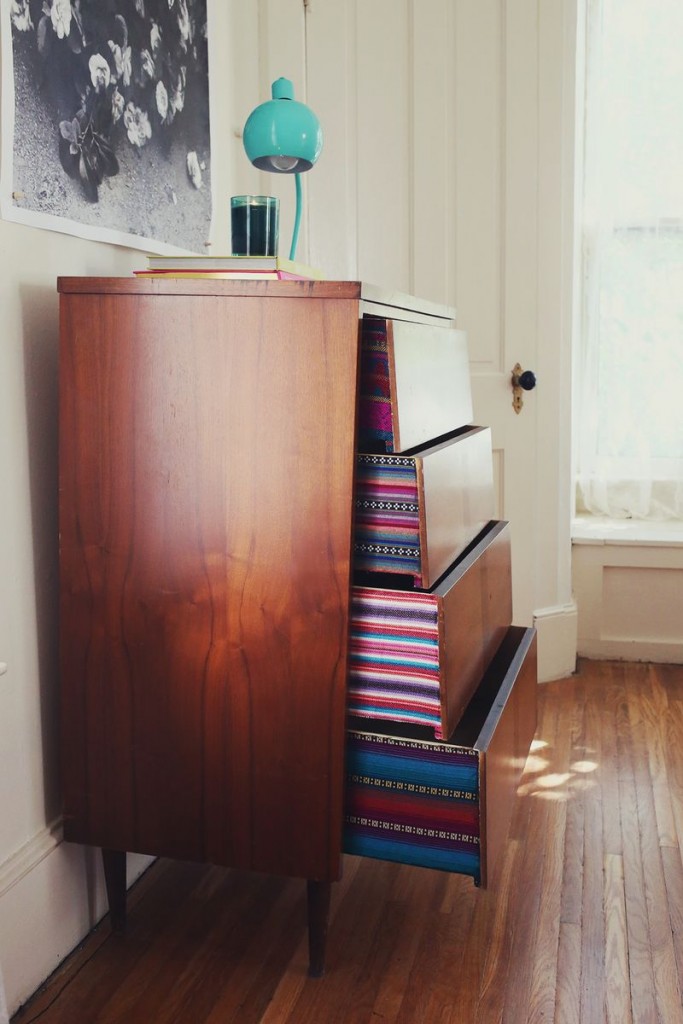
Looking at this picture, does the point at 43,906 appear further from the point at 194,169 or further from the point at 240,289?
the point at 194,169

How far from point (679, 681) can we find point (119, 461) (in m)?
2.09

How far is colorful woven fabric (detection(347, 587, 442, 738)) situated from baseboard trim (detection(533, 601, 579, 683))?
159 cm

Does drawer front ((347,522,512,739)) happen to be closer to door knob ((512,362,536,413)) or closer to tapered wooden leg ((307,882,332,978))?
tapered wooden leg ((307,882,332,978))

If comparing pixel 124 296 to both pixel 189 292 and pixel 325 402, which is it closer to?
pixel 189 292

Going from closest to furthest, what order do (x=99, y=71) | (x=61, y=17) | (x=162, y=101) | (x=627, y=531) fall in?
(x=61, y=17)
(x=99, y=71)
(x=162, y=101)
(x=627, y=531)

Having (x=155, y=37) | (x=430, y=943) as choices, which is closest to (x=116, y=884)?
(x=430, y=943)

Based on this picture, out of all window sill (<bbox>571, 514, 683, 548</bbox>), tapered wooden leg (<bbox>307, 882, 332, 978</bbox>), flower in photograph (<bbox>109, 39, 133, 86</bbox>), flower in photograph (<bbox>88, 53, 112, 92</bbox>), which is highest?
flower in photograph (<bbox>109, 39, 133, 86</bbox>)

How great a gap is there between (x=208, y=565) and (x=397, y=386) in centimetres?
38

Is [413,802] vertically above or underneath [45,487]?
underneath

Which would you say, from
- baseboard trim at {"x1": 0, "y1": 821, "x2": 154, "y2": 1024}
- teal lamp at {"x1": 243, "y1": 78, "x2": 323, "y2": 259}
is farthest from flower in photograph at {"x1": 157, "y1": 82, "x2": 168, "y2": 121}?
baseboard trim at {"x1": 0, "y1": 821, "x2": 154, "y2": 1024}

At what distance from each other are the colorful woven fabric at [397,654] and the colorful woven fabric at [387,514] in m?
0.05

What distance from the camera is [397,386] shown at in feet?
4.75

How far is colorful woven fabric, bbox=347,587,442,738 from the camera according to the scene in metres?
1.44

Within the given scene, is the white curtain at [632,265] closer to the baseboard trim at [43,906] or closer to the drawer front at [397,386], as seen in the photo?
the drawer front at [397,386]
